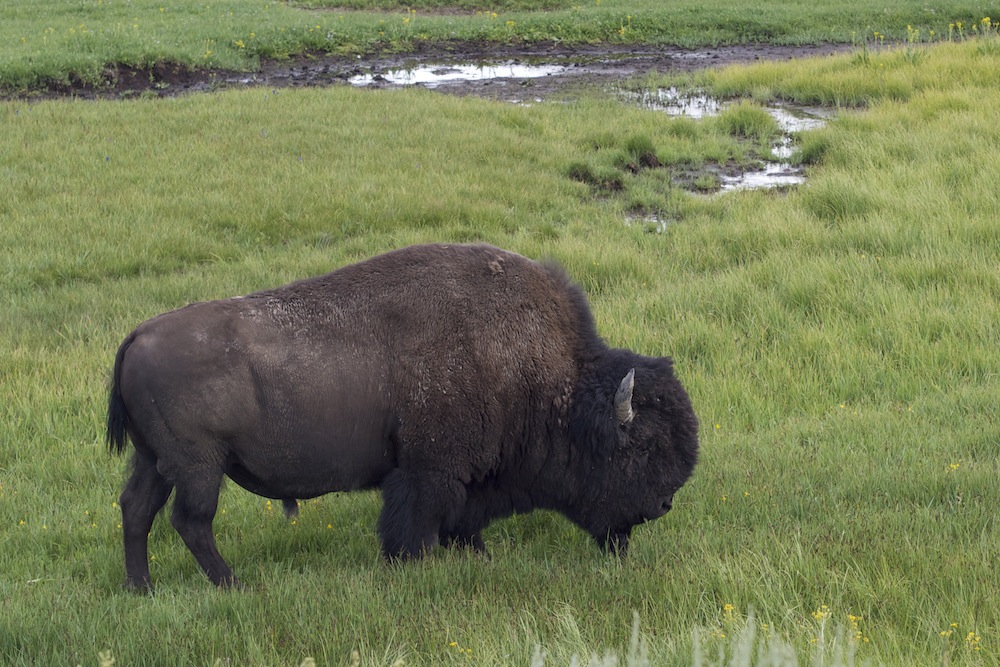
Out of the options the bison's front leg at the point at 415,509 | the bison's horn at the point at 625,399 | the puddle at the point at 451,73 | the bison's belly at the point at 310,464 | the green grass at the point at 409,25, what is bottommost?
the bison's front leg at the point at 415,509

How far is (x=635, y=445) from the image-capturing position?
16.0ft

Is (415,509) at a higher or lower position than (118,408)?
lower

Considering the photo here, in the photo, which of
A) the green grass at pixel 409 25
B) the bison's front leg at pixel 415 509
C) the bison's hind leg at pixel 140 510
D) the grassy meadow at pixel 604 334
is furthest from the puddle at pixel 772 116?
the bison's hind leg at pixel 140 510

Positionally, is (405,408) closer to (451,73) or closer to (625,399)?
(625,399)

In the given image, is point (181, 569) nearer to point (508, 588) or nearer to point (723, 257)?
point (508, 588)

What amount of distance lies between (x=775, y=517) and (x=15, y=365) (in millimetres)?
5537

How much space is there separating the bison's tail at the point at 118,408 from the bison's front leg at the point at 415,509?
1.27 meters

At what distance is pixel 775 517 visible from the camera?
16.3 feet

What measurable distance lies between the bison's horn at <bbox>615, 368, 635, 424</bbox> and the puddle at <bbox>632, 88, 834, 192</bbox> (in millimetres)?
7948

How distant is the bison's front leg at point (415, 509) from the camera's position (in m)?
4.68

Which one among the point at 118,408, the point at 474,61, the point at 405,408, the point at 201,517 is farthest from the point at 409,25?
the point at 201,517

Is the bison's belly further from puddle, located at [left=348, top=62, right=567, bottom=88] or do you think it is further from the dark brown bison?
puddle, located at [left=348, top=62, right=567, bottom=88]

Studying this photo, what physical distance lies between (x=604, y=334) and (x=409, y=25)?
18838mm

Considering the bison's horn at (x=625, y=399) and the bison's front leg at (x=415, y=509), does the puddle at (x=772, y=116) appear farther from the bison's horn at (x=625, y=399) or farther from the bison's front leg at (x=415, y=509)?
the bison's front leg at (x=415, y=509)
